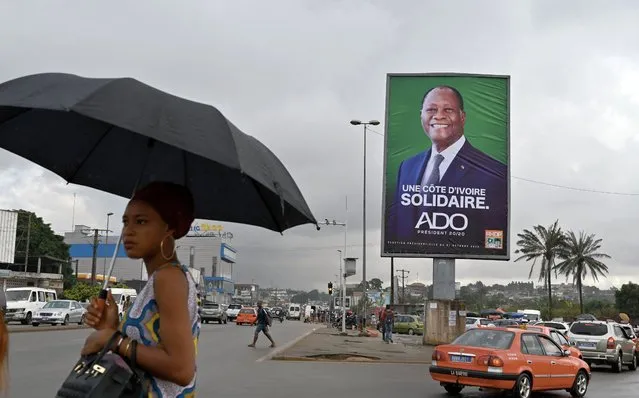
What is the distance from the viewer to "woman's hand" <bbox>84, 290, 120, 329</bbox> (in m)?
2.84

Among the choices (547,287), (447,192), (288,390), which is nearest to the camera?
(288,390)

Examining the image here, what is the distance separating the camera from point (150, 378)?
2.53 meters

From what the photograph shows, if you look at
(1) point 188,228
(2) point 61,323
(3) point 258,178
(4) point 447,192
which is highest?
(4) point 447,192

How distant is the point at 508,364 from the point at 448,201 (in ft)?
56.3

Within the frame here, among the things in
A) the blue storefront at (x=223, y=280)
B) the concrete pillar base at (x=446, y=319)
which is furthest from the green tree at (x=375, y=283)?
the concrete pillar base at (x=446, y=319)

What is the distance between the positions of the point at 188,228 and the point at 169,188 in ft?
0.69

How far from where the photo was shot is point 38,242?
76438 mm

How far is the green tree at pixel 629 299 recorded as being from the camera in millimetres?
78044

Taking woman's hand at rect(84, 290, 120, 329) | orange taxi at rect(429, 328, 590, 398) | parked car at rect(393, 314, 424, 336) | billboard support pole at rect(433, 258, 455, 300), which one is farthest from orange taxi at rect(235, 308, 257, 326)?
woman's hand at rect(84, 290, 120, 329)

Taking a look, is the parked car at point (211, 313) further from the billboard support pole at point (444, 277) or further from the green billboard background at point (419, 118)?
the green billboard background at point (419, 118)

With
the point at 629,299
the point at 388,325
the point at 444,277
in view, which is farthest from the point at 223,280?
the point at 444,277

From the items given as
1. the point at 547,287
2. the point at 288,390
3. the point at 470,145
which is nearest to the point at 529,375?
the point at 288,390

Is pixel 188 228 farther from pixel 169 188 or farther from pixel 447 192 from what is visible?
pixel 447 192

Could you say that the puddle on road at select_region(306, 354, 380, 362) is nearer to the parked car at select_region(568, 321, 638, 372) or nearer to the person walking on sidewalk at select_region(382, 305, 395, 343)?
the parked car at select_region(568, 321, 638, 372)
